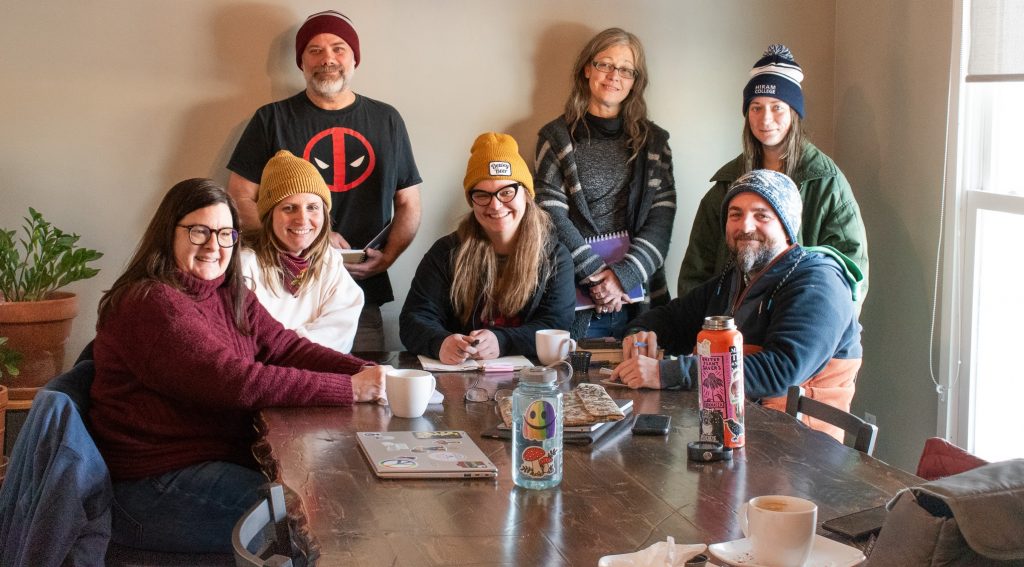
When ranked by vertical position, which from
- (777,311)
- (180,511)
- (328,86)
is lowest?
(180,511)

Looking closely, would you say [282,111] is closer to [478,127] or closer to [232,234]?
[478,127]

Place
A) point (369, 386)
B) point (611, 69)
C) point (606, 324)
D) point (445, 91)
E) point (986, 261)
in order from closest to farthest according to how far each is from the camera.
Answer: point (369, 386) < point (986, 261) < point (606, 324) < point (611, 69) < point (445, 91)

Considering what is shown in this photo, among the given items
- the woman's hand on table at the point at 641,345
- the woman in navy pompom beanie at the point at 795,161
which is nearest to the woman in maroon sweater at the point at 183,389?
the woman's hand on table at the point at 641,345

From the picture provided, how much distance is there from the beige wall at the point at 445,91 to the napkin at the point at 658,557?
252 centimetres

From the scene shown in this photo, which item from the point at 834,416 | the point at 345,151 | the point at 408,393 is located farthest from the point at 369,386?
the point at 345,151

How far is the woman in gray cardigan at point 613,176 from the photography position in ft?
12.4

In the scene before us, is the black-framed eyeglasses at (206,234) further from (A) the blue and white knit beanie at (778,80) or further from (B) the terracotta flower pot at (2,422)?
(A) the blue and white knit beanie at (778,80)

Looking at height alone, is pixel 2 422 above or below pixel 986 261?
below

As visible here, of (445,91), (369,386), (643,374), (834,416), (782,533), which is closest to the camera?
(782,533)

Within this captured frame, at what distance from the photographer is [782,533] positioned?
1.33 metres

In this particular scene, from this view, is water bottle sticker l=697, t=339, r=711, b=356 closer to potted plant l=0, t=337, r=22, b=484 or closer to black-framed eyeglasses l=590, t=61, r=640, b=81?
black-framed eyeglasses l=590, t=61, r=640, b=81

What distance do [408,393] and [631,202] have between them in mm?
1895

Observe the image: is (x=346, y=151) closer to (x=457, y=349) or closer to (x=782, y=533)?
(x=457, y=349)

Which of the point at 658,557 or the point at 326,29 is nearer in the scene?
the point at 658,557
